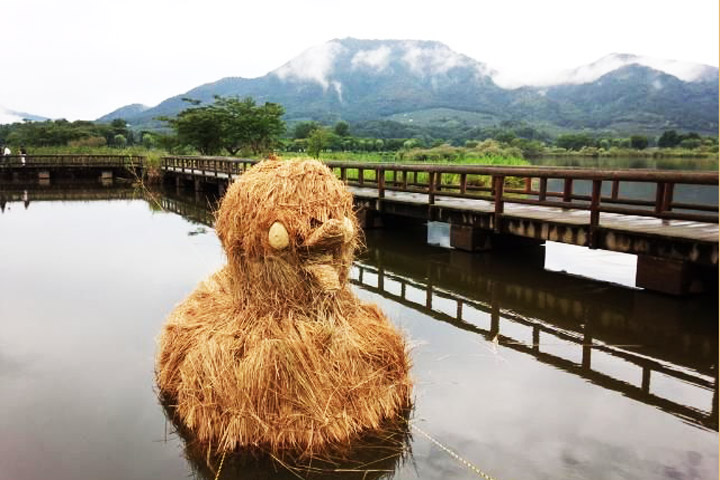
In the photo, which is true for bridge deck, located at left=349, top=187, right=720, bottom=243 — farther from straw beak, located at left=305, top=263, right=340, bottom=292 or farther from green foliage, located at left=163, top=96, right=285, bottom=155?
green foliage, located at left=163, top=96, right=285, bottom=155

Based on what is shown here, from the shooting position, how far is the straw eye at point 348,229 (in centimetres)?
396

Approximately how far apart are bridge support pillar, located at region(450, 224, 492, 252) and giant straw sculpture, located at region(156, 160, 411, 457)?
654cm

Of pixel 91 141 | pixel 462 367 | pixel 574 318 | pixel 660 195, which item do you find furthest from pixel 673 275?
pixel 91 141

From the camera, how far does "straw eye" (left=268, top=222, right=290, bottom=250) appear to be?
3.87 m

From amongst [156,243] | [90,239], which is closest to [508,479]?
[156,243]

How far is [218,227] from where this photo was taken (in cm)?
445

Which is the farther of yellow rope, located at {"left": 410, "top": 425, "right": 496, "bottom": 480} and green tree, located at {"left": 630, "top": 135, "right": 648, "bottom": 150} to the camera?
green tree, located at {"left": 630, "top": 135, "right": 648, "bottom": 150}

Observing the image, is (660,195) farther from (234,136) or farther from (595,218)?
(234,136)

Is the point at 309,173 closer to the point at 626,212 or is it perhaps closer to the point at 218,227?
the point at 218,227

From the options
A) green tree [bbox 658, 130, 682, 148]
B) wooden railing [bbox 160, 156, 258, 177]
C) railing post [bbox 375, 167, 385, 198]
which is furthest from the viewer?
green tree [bbox 658, 130, 682, 148]

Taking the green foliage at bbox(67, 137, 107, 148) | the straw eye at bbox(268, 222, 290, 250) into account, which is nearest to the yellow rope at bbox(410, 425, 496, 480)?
the straw eye at bbox(268, 222, 290, 250)

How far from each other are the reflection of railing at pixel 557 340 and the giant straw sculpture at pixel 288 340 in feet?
6.59

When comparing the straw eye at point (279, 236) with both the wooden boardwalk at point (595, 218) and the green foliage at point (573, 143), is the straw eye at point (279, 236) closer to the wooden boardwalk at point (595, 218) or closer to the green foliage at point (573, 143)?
the wooden boardwalk at point (595, 218)

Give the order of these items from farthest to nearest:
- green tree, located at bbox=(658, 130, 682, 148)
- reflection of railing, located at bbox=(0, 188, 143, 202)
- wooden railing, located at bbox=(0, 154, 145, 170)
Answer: green tree, located at bbox=(658, 130, 682, 148) → wooden railing, located at bbox=(0, 154, 145, 170) → reflection of railing, located at bbox=(0, 188, 143, 202)
